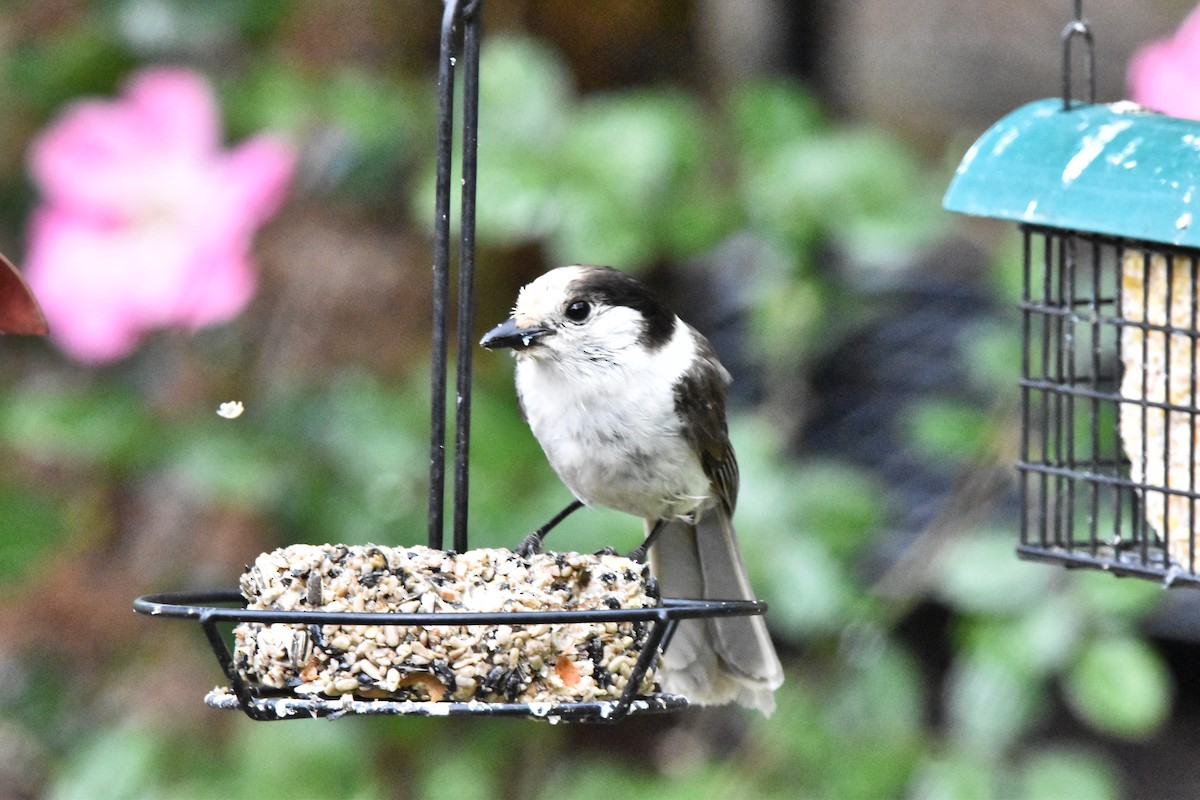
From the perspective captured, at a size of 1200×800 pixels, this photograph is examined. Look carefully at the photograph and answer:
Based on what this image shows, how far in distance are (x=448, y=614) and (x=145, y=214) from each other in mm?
1887

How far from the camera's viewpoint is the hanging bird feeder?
9.63 ft

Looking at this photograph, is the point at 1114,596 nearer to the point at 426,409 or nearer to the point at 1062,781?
the point at 1062,781

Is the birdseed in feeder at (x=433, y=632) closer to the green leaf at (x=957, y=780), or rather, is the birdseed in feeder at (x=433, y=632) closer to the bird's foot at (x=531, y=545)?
the bird's foot at (x=531, y=545)

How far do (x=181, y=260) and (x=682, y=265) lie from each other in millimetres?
1562

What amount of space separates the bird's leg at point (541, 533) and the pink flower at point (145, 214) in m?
0.80

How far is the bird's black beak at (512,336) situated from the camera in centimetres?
289

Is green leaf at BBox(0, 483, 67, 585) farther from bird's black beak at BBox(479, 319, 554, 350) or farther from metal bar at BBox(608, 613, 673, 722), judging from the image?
metal bar at BBox(608, 613, 673, 722)

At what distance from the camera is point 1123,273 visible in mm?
3344

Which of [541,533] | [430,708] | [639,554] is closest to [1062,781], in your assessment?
[639,554]

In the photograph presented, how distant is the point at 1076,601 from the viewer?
3973 millimetres

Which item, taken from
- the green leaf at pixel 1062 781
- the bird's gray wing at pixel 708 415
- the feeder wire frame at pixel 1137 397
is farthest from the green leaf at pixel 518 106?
the green leaf at pixel 1062 781

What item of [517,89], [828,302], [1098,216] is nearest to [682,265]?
[828,302]

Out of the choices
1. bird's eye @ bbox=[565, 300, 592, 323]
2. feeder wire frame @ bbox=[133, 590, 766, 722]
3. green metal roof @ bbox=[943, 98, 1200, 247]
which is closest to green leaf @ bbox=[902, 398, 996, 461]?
green metal roof @ bbox=[943, 98, 1200, 247]

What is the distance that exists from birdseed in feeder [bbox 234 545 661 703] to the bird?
1.71 ft
